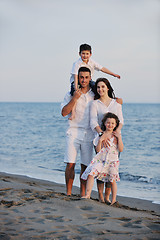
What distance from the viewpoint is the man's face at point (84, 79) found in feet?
16.3

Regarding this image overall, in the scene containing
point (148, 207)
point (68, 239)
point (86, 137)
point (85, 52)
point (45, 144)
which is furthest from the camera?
point (45, 144)

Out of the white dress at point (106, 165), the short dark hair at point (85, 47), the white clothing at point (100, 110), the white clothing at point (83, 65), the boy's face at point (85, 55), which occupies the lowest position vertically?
the white dress at point (106, 165)

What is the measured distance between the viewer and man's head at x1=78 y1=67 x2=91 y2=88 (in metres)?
4.97

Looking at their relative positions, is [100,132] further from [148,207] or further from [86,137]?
[148,207]

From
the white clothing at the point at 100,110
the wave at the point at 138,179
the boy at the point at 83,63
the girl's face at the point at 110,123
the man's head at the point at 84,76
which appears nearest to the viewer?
the girl's face at the point at 110,123

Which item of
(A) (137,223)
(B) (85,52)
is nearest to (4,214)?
(A) (137,223)

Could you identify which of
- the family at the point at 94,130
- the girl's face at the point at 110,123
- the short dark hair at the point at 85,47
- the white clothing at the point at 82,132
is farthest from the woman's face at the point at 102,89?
the short dark hair at the point at 85,47

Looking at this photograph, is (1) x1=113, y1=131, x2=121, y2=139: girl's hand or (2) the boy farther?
(2) the boy

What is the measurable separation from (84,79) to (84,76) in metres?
0.05

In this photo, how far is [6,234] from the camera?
3006 millimetres

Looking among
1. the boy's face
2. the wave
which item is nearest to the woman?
the boy's face

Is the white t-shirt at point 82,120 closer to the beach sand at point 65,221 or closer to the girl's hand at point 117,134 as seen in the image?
the girl's hand at point 117,134

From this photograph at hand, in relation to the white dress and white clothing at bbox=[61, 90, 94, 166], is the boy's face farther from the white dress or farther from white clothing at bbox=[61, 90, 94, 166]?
the white dress

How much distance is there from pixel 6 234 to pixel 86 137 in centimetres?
230
